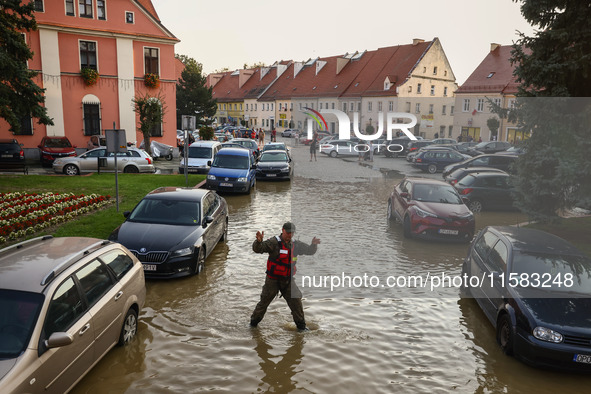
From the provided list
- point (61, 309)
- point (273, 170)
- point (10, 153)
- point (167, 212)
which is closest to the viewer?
point (61, 309)

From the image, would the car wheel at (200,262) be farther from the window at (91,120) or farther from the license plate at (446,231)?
the window at (91,120)

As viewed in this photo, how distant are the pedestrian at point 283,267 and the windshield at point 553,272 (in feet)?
10.7

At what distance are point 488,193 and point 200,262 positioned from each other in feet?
39.0

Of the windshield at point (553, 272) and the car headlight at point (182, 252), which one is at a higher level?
the windshield at point (553, 272)

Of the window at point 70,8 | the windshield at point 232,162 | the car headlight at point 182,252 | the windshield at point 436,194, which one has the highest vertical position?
the window at point 70,8

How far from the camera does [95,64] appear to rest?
31.9 meters

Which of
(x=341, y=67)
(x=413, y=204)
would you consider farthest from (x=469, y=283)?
(x=341, y=67)

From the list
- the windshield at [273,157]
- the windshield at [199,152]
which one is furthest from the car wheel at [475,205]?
the windshield at [199,152]

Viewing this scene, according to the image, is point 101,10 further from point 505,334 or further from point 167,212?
point 505,334

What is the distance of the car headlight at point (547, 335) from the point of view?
618 cm

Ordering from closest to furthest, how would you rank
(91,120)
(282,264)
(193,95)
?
(282,264), (91,120), (193,95)

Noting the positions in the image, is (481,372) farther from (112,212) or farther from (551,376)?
(112,212)

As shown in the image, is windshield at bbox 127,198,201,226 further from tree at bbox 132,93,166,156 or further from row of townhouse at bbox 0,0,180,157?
tree at bbox 132,93,166,156

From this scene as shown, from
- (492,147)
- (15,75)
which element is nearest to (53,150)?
(15,75)
